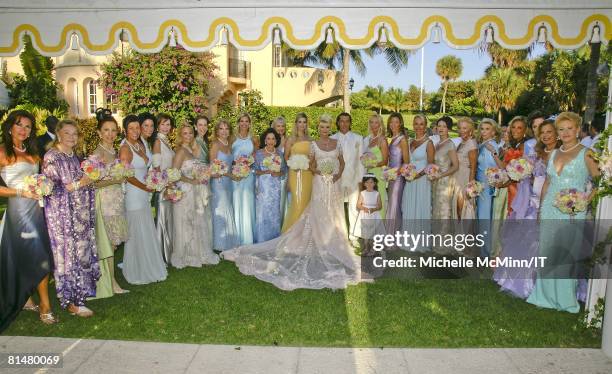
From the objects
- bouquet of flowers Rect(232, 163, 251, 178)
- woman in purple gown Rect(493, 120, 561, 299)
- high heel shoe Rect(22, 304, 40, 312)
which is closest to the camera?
high heel shoe Rect(22, 304, 40, 312)

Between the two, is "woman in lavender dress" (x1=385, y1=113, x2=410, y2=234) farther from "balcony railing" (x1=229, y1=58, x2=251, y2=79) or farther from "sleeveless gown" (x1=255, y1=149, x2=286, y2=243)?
"balcony railing" (x1=229, y1=58, x2=251, y2=79)

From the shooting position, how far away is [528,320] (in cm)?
580

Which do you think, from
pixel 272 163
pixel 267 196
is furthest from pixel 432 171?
pixel 267 196

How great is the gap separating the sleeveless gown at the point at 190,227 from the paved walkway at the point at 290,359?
2.98 meters

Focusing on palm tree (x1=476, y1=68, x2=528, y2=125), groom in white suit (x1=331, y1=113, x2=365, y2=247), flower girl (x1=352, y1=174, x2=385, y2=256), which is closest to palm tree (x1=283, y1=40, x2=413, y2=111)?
palm tree (x1=476, y1=68, x2=528, y2=125)

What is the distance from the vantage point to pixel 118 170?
6.26 meters

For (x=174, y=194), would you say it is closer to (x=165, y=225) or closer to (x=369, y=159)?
(x=165, y=225)

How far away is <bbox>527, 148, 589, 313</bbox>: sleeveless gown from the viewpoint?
5949 mm

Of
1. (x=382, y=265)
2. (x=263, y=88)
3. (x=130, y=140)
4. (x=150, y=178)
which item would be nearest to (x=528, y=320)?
(x=382, y=265)

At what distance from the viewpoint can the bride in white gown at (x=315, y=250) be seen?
23.3 feet

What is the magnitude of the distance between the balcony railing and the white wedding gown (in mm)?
23528

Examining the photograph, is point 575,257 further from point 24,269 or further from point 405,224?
point 24,269

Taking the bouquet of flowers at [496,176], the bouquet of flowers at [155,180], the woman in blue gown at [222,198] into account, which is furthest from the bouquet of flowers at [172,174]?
the bouquet of flowers at [496,176]

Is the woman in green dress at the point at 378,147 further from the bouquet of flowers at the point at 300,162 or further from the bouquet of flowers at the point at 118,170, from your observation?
the bouquet of flowers at the point at 118,170
